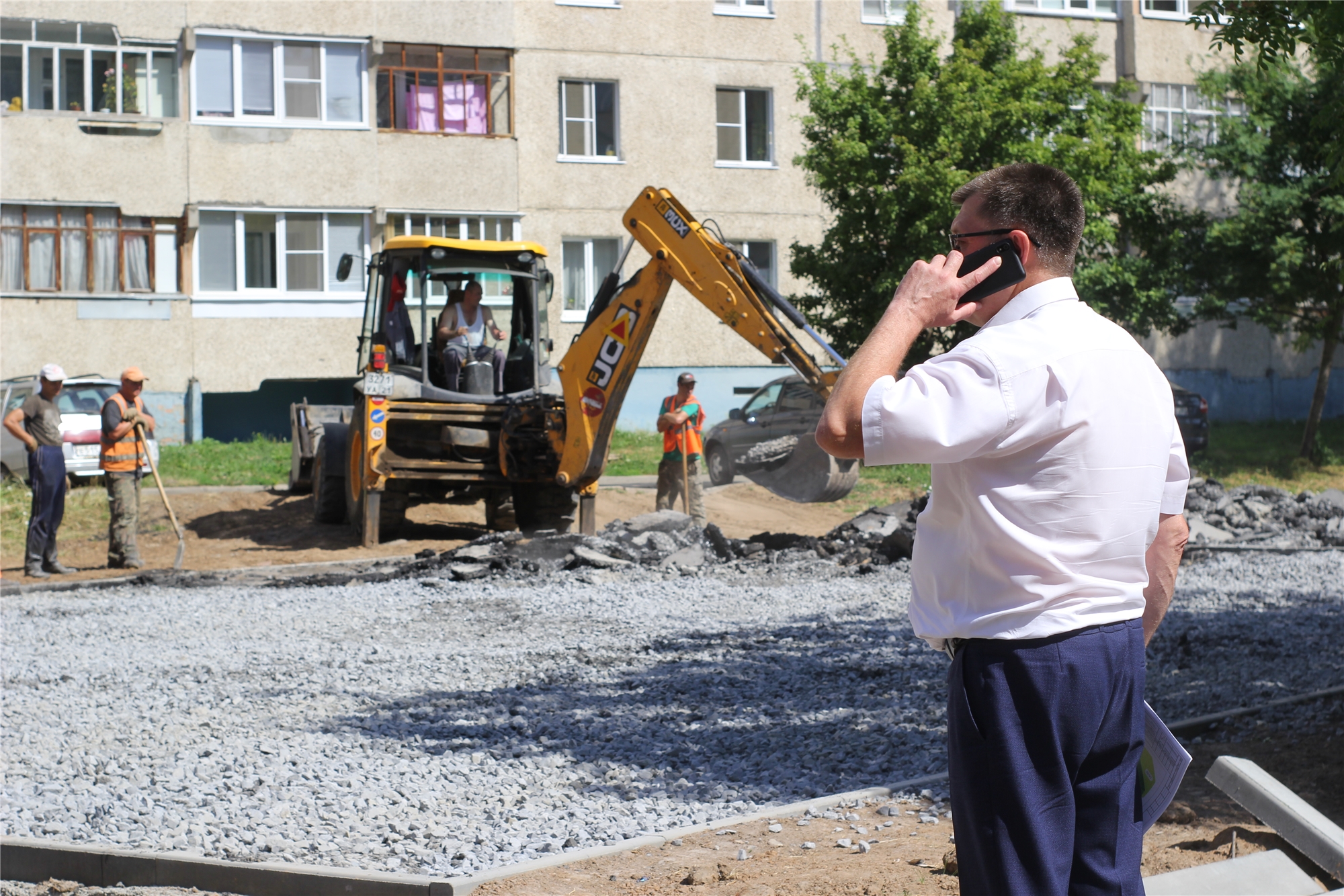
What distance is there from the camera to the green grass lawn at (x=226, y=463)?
66.2 feet

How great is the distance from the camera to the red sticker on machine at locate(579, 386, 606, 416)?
42.6ft

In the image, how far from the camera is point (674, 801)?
5.18 meters

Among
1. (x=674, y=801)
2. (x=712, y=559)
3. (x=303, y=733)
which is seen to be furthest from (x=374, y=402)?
(x=674, y=801)

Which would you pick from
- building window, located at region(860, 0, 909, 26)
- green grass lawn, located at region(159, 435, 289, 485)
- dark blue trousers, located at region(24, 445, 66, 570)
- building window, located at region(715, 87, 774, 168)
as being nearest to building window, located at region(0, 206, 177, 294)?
green grass lawn, located at region(159, 435, 289, 485)

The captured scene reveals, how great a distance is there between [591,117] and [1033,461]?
25.9 metres

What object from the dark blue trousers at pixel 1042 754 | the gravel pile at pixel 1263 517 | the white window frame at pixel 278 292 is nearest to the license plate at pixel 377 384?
the gravel pile at pixel 1263 517

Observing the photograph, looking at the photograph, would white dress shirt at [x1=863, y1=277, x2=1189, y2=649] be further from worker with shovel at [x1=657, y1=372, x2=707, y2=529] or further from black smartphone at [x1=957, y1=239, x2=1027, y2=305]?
worker with shovel at [x1=657, y1=372, x2=707, y2=529]

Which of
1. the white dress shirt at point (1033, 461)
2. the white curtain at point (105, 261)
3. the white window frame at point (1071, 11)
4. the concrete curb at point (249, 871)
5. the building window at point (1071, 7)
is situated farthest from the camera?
the building window at point (1071, 7)

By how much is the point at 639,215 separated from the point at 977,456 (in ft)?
33.6

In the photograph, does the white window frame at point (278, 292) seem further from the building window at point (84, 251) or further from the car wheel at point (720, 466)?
the car wheel at point (720, 466)

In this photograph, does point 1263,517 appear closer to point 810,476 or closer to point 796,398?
point 810,476

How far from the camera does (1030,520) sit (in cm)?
255

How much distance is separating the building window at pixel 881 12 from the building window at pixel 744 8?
223cm

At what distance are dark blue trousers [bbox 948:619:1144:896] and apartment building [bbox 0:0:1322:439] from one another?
2371 centimetres
